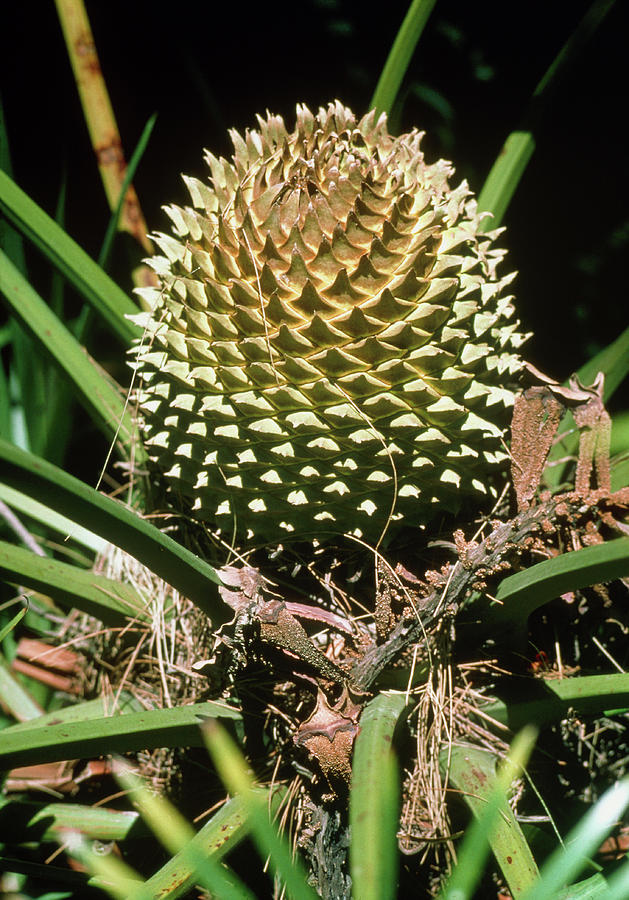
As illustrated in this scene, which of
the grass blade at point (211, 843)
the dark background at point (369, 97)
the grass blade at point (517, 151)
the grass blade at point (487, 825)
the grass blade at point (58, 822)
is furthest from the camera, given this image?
the dark background at point (369, 97)

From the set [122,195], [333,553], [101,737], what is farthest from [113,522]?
[122,195]

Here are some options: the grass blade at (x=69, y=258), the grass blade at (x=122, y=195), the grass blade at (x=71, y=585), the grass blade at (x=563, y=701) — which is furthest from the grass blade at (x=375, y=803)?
the grass blade at (x=122, y=195)

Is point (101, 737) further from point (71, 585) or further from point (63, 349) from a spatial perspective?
point (63, 349)

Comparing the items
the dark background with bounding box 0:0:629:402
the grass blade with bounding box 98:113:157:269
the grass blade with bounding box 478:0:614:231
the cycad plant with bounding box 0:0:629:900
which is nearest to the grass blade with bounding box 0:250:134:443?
the cycad plant with bounding box 0:0:629:900

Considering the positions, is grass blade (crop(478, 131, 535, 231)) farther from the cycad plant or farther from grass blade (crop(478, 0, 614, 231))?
the cycad plant

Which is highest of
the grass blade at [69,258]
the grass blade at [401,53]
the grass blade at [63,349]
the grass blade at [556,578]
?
the grass blade at [401,53]

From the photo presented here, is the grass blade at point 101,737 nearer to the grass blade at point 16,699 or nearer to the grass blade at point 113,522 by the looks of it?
the grass blade at point 113,522
